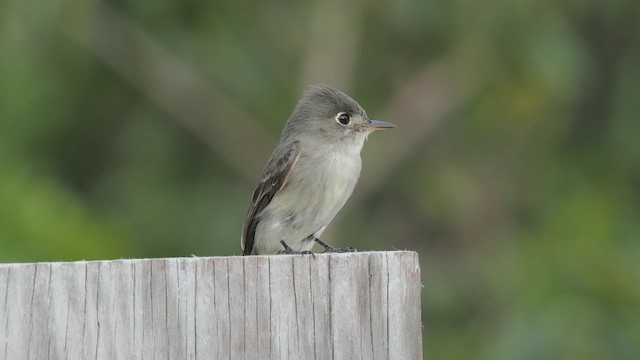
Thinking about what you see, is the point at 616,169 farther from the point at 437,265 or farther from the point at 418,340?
the point at 418,340

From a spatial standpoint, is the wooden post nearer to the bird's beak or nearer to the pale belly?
the pale belly

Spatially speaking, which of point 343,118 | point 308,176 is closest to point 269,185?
point 308,176

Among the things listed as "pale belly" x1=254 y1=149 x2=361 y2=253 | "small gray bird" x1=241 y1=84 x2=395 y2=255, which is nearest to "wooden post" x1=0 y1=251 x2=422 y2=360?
"small gray bird" x1=241 y1=84 x2=395 y2=255

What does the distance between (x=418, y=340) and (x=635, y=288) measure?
368 cm

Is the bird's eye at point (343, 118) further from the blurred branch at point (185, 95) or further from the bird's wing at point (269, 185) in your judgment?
the blurred branch at point (185, 95)

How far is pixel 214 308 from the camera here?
3211 millimetres

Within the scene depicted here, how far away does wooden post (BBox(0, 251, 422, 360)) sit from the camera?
317 centimetres

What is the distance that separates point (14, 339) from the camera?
3.16m

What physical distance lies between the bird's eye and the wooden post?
3.15 meters

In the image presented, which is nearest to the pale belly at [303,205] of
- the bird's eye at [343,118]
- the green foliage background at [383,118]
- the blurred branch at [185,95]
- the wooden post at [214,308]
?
the bird's eye at [343,118]

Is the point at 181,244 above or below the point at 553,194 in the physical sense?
below

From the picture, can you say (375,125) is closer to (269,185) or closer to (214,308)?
(269,185)

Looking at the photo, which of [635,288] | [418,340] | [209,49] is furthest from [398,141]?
[418,340]

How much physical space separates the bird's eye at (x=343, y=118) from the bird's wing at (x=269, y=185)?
34 cm
